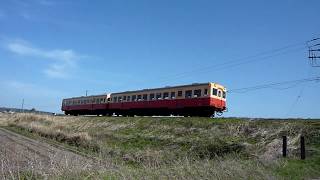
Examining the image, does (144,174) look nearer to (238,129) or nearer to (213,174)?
(213,174)

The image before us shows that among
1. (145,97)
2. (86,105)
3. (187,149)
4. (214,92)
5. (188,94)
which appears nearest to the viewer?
(187,149)

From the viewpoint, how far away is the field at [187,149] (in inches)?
476

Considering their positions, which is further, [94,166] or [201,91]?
[201,91]

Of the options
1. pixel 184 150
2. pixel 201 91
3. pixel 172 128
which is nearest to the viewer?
pixel 184 150

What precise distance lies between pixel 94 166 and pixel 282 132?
15193mm

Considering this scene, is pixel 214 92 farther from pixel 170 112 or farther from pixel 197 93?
pixel 170 112

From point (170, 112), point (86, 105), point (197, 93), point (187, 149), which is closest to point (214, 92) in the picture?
point (197, 93)

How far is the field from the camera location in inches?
476

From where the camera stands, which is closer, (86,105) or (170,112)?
(170,112)

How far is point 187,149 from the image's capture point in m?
27.2

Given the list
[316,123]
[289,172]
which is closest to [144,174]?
[289,172]

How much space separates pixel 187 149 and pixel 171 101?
53.4 ft

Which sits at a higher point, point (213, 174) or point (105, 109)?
point (105, 109)

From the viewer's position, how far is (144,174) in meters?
11.8
